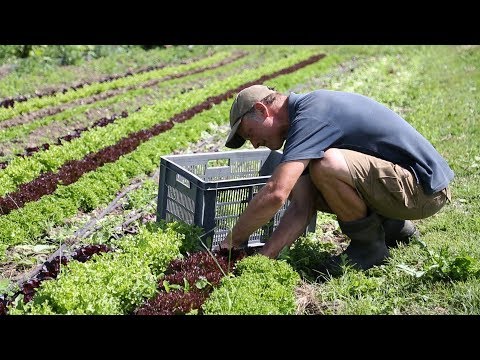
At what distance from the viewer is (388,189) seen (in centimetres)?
495

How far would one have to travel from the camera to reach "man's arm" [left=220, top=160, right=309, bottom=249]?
4.61 meters

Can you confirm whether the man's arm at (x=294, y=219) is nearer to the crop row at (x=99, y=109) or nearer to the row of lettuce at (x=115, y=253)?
the row of lettuce at (x=115, y=253)

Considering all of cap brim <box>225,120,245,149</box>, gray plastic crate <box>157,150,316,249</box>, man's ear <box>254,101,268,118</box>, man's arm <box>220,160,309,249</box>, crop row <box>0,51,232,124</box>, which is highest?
man's ear <box>254,101,268,118</box>

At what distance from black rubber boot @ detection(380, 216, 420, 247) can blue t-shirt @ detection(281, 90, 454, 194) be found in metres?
0.51

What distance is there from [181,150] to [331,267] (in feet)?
15.3

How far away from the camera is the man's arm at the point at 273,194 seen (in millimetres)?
4609

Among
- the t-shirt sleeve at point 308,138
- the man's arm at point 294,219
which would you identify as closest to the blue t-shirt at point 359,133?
the t-shirt sleeve at point 308,138

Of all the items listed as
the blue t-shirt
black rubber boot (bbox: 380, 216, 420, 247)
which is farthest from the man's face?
black rubber boot (bbox: 380, 216, 420, 247)

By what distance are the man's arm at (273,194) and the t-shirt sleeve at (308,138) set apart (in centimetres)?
6

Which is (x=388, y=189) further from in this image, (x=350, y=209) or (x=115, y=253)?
(x=115, y=253)

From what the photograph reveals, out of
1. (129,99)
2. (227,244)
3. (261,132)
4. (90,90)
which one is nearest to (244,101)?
(261,132)

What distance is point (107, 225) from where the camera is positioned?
6.12 meters

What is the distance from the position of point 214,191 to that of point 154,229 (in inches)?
23.3

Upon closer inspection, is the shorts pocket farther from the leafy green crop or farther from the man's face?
the leafy green crop
